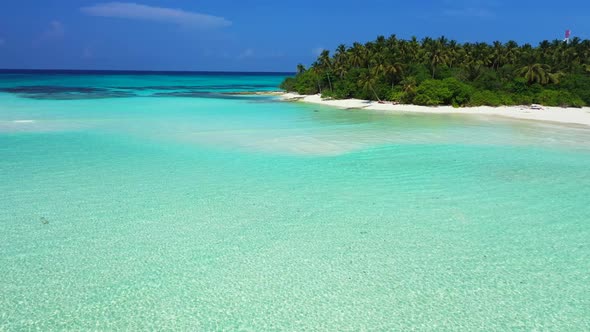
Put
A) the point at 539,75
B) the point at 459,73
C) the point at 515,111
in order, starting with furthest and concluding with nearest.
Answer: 1. the point at 459,73
2. the point at 539,75
3. the point at 515,111

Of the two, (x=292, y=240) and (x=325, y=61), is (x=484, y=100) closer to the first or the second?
(x=325, y=61)

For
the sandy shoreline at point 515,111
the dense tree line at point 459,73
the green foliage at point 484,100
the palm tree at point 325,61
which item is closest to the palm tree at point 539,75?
the dense tree line at point 459,73

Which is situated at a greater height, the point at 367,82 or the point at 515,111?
the point at 367,82

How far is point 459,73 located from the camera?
162 feet

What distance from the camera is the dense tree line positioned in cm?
4472

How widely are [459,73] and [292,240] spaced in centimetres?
4598

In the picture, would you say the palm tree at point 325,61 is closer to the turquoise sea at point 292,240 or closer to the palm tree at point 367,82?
the palm tree at point 367,82

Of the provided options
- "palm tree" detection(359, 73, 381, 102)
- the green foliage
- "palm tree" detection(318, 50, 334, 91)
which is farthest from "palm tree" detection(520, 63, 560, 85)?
"palm tree" detection(318, 50, 334, 91)

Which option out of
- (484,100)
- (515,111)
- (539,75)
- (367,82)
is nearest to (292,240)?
(515,111)

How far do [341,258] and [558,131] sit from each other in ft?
84.4

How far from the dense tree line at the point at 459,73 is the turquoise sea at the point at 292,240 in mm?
27555

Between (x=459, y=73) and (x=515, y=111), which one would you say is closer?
(x=515, y=111)

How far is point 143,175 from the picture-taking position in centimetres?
1441

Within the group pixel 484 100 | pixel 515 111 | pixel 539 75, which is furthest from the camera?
pixel 539 75
